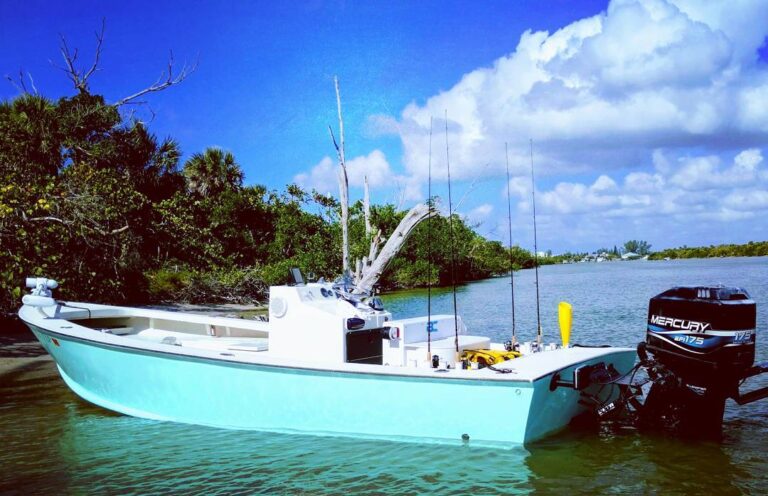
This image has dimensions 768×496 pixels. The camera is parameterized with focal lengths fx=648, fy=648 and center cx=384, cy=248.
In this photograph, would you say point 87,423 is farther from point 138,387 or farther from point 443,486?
point 443,486

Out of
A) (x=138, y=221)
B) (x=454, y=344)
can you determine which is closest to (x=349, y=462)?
(x=454, y=344)

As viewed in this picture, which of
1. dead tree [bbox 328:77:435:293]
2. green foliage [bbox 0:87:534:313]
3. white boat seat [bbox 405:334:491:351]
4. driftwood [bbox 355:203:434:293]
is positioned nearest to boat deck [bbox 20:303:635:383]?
white boat seat [bbox 405:334:491:351]

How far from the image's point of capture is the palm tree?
3325cm

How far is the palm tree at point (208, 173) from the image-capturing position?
33.2 meters

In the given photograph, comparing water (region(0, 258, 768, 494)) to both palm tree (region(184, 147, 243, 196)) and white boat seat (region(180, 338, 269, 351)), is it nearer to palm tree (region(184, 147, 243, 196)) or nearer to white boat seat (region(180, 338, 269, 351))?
white boat seat (region(180, 338, 269, 351))

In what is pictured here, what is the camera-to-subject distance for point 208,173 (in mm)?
Answer: 33344

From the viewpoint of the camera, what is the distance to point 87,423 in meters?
8.97

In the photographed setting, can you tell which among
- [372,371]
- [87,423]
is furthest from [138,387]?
[372,371]

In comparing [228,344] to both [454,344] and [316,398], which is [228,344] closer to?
[316,398]

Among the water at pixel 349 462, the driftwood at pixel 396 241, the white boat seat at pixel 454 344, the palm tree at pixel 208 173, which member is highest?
the palm tree at pixel 208 173

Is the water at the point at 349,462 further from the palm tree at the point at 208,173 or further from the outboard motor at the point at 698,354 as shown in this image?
the palm tree at the point at 208,173

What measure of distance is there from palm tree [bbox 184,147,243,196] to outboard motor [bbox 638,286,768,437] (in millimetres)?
28527

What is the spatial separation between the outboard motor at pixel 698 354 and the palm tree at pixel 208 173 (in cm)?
2853

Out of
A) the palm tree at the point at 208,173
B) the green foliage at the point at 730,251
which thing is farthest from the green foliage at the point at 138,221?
the green foliage at the point at 730,251
